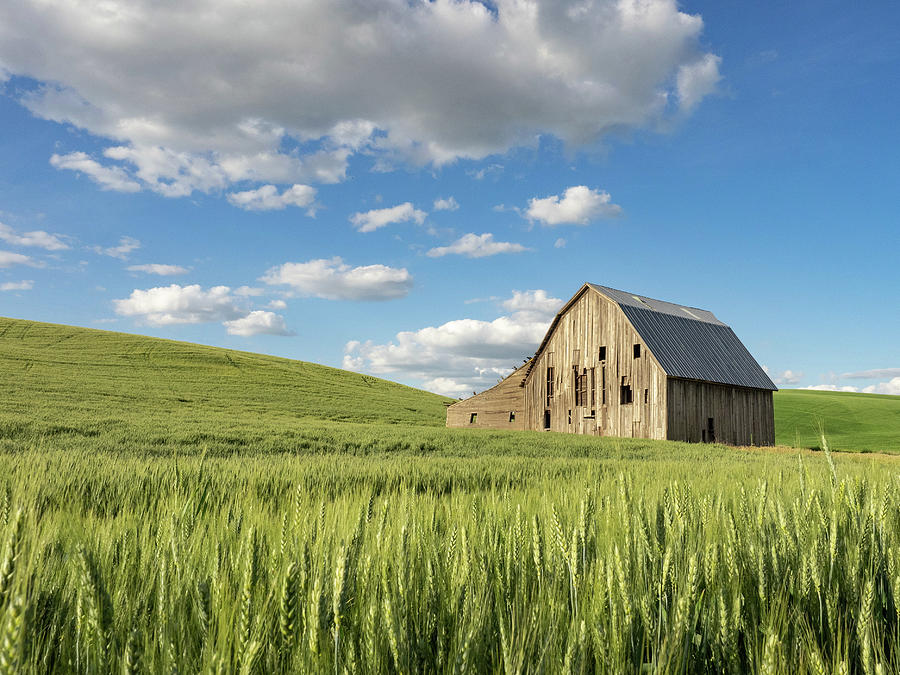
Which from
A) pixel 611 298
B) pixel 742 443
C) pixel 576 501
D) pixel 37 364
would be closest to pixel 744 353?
pixel 742 443

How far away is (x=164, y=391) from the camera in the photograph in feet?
145

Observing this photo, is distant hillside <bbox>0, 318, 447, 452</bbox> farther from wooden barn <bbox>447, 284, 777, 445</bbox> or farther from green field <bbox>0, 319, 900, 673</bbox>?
green field <bbox>0, 319, 900, 673</bbox>

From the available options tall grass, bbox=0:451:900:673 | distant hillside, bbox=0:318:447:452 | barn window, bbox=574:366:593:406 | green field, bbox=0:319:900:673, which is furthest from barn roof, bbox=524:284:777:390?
tall grass, bbox=0:451:900:673

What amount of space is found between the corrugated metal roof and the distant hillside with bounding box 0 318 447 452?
19.7 metres

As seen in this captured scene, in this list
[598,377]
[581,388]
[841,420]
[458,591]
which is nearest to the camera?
[458,591]

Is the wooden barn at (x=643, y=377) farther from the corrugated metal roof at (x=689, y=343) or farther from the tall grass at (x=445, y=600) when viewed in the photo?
the tall grass at (x=445, y=600)

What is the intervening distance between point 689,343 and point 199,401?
35140mm

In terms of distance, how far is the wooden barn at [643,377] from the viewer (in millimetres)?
29375

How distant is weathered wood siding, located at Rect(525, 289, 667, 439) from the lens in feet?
96.4

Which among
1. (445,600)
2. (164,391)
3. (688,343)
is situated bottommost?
(445,600)

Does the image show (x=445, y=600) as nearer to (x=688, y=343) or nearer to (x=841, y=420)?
(x=688, y=343)

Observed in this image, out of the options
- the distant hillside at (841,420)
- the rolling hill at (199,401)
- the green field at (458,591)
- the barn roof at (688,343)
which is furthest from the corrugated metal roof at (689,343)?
the green field at (458,591)

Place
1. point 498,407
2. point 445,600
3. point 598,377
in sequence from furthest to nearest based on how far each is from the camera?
point 498,407
point 598,377
point 445,600

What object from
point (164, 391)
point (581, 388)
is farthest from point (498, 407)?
point (164, 391)
